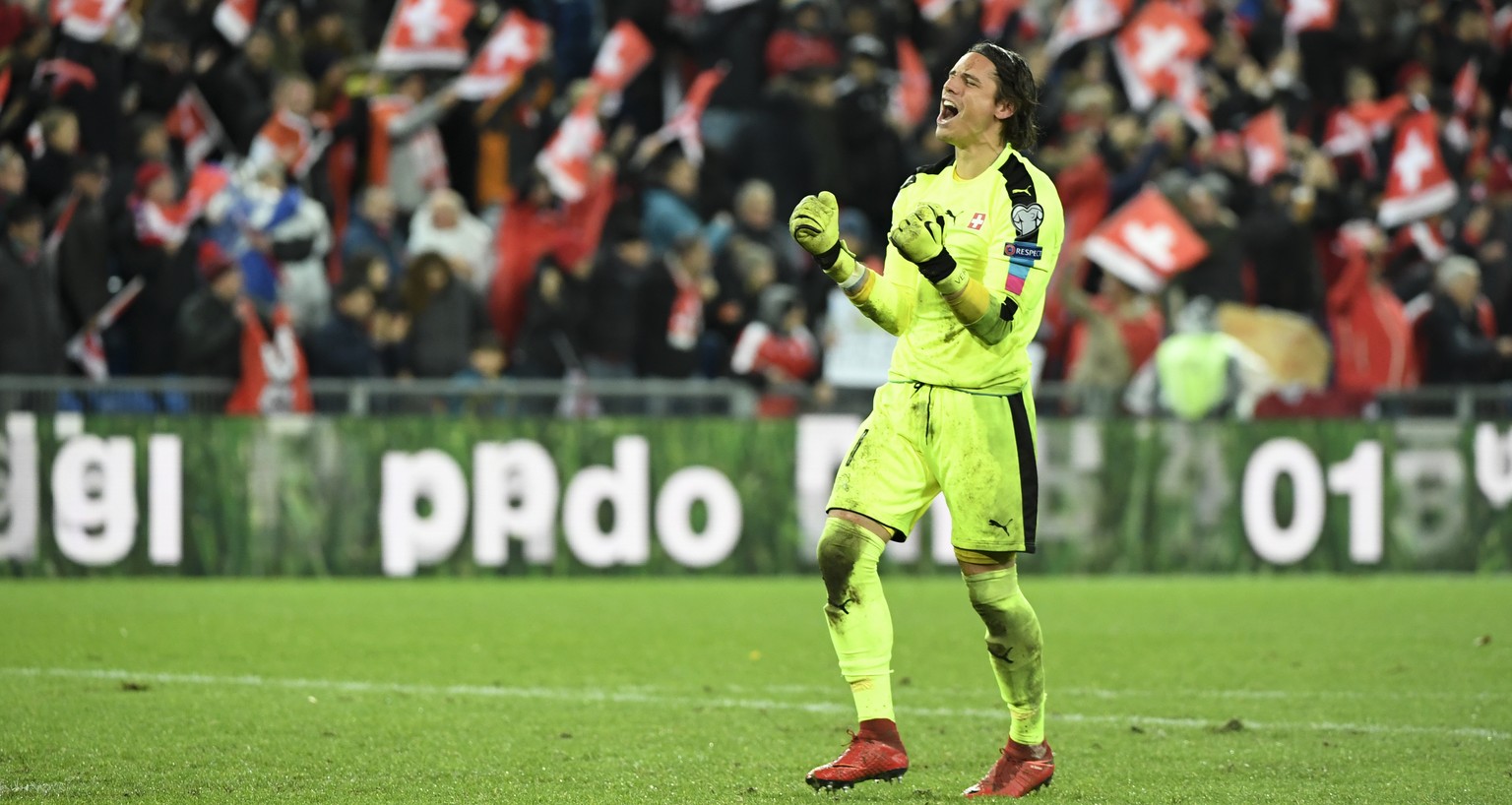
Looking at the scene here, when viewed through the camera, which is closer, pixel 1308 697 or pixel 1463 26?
pixel 1308 697

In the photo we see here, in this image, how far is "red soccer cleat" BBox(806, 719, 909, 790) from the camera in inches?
251

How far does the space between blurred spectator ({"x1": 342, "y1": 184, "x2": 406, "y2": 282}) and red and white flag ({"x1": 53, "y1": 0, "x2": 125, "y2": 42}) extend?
2.16 m

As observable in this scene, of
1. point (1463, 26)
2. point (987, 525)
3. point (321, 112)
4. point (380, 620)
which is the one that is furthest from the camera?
point (1463, 26)

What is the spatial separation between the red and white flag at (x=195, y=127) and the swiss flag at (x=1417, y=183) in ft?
31.3

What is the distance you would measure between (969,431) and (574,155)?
10.5m

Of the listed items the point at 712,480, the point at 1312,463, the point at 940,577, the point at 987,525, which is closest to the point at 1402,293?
the point at 1312,463

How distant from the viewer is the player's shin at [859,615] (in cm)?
652

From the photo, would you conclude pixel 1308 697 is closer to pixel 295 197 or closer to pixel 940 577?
pixel 940 577

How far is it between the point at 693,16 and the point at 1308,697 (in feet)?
35.0

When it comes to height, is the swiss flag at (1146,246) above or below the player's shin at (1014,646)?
above

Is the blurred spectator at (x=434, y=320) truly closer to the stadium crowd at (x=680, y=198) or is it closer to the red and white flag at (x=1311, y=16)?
the stadium crowd at (x=680, y=198)

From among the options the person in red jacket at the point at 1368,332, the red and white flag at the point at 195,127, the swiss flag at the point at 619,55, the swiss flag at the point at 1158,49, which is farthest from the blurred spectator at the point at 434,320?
the swiss flag at the point at 1158,49

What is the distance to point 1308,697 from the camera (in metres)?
8.96

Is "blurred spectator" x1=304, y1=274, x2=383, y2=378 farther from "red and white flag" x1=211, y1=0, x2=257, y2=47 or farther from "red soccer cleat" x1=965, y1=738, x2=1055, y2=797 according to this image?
"red soccer cleat" x1=965, y1=738, x2=1055, y2=797
